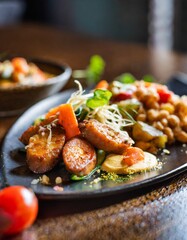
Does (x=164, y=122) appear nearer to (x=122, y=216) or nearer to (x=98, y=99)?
(x=98, y=99)

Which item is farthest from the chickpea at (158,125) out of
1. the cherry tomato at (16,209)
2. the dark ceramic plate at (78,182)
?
the cherry tomato at (16,209)

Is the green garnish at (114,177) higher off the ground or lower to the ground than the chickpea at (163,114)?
lower

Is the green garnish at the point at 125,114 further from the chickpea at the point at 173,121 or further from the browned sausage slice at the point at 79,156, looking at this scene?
the browned sausage slice at the point at 79,156

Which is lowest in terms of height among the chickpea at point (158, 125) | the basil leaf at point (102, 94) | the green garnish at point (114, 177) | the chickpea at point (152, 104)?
the chickpea at point (158, 125)

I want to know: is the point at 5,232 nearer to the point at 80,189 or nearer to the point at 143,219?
the point at 80,189

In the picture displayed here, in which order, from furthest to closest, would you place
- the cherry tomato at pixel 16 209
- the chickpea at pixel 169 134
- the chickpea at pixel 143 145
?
1. the chickpea at pixel 169 134
2. the chickpea at pixel 143 145
3. the cherry tomato at pixel 16 209

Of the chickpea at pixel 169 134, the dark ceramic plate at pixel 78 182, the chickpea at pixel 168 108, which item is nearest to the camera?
the dark ceramic plate at pixel 78 182
